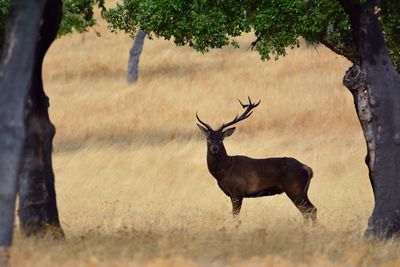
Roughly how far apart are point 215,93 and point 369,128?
2558cm

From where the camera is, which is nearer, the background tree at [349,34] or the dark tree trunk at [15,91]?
the dark tree trunk at [15,91]

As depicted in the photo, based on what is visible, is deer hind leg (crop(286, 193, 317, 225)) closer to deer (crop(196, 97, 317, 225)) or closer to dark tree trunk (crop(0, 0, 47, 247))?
deer (crop(196, 97, 317, 225))

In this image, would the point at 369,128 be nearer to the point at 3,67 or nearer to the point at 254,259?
the point at 254,259

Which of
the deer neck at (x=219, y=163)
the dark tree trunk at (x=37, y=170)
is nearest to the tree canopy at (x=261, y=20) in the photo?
the deer neck at (x=219, y=163)

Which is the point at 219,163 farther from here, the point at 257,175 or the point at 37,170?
the point at 37,170

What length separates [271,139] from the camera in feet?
105

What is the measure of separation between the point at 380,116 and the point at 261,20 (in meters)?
4.65

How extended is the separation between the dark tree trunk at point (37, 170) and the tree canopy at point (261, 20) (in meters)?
5.31

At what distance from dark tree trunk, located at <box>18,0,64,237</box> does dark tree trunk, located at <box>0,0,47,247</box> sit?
11.7ft

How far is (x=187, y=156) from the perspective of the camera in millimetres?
29141

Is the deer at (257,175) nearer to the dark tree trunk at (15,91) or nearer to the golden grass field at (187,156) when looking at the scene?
the golden grass field at (187,156)

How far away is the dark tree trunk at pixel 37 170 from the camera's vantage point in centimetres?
1366

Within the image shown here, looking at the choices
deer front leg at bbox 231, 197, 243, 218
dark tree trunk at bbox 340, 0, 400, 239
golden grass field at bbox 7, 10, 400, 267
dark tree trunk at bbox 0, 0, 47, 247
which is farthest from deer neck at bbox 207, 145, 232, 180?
dark tree trunk at bbox 0, 0, 47, 247

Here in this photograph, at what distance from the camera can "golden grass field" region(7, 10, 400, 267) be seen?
1195 cm
